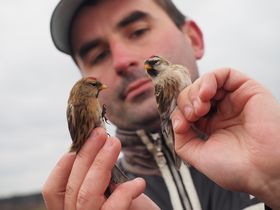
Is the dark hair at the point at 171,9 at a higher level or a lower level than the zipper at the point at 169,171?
higher

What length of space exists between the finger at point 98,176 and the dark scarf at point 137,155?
193 centimetres

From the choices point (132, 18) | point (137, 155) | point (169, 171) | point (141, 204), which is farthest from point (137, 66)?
point (141, 204)

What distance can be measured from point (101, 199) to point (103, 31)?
82.0 inches

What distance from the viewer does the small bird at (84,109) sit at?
185 centimetres

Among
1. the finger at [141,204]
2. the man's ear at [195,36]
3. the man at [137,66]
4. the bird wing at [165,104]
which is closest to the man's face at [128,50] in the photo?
the man at [137,66]

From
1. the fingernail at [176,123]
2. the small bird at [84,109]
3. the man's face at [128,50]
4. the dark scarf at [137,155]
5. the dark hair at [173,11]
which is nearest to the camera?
the small bird at [84,109]

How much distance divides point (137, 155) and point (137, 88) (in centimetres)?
87

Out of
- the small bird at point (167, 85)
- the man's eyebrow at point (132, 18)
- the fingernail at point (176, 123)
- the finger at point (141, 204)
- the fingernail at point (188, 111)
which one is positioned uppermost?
the man's eyebrow at point (132, 18)

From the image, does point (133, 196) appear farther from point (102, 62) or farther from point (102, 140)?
point (102, 62)

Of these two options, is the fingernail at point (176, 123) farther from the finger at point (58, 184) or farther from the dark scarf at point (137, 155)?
the dark scarf at point (137, 155)

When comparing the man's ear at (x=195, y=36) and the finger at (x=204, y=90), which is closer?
the finger at (x=204, y=90)

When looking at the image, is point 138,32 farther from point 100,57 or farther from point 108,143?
point 108,143

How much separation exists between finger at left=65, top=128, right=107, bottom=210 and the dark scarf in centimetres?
189

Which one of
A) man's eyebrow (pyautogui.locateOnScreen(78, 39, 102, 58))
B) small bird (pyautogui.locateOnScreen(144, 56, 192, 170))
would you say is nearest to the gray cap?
man's eyebrow (pyautogui.locateOnScreen(78, 39, 102, 58))
